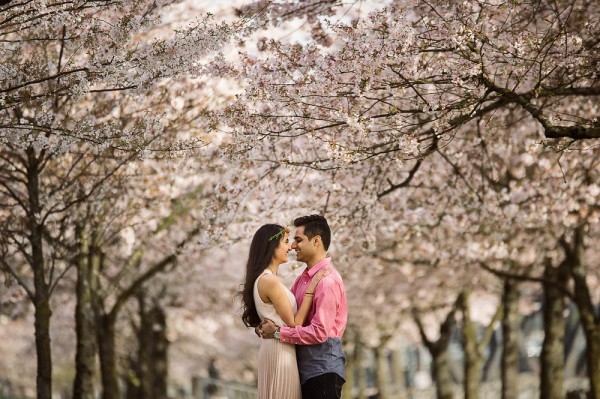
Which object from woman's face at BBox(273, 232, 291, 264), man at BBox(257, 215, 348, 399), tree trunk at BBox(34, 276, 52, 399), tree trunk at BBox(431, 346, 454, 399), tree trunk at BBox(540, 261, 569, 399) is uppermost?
tree trunk at BBox(431, 346, 454, 399)

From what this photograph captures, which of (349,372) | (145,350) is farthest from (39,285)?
(349,372)

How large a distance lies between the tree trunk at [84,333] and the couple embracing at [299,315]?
8.69m

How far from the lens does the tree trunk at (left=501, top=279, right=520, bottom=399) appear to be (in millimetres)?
23047

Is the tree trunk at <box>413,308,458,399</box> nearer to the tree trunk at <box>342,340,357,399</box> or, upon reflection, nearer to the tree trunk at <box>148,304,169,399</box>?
the tree trunk at <box>342,340,357,399</box>

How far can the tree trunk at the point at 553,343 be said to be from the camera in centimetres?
1909

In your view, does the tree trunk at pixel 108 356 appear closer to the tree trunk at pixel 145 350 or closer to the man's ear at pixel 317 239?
the tree trunk at pixel 145 350

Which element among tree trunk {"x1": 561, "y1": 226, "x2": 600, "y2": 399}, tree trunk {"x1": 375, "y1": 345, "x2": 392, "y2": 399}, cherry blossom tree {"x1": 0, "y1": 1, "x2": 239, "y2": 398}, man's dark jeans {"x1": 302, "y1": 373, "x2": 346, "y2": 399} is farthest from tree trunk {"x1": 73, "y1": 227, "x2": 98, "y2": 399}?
tree trunk {"x1": 375, "y1": 345, "x2": 392, "y2": 399}

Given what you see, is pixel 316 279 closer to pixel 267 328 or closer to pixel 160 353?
pixel 267 328

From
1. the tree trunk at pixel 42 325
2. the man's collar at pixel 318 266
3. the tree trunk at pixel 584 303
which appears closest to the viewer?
the man's collar at pixel 318 266

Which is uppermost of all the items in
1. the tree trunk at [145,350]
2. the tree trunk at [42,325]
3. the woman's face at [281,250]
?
the tree trunk at [145,350]

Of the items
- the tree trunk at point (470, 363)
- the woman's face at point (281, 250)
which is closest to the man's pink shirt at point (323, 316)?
the woman's face at point (281, 250)

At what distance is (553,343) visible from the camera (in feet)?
63.5

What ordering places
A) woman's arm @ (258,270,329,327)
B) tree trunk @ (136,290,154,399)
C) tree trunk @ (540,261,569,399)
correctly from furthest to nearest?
1. tree trunk @ (136,290,154,399)
2. tree trunk @ (540,261,569,399)
3. woman's arm @ (258,270,329,327)

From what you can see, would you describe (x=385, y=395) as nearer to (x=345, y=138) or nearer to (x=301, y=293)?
(x=345, y=138)
